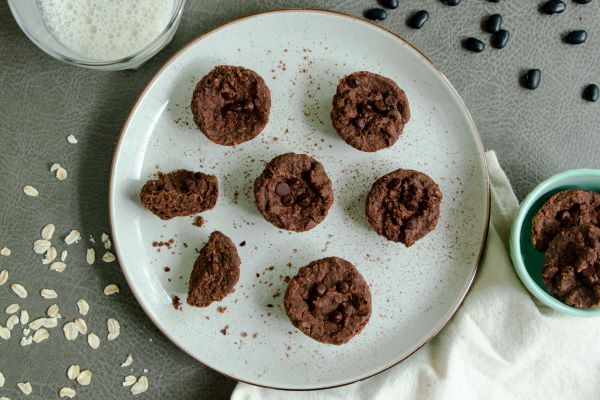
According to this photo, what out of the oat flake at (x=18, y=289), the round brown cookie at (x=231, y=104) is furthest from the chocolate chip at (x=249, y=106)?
the oat flake at (x=18, y=289)

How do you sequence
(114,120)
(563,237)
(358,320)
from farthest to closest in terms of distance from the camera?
(114,120), (358,320), (563,237)

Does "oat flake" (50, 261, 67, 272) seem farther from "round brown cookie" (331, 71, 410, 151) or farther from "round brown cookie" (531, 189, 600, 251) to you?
"round brown cookie" (531, 189, 600, 251)

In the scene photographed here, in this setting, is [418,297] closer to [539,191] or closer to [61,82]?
[539,191]

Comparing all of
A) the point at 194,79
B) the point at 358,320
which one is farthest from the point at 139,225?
the point at 358,320

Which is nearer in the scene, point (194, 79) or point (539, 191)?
point (539, 191)

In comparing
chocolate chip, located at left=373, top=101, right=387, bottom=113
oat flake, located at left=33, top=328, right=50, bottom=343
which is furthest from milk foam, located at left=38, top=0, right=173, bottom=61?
oat flake, located at left=33, top=328, right=50, bottom=343

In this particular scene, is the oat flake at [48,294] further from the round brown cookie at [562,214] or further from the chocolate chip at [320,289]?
the round brown cookie at [562,214]
